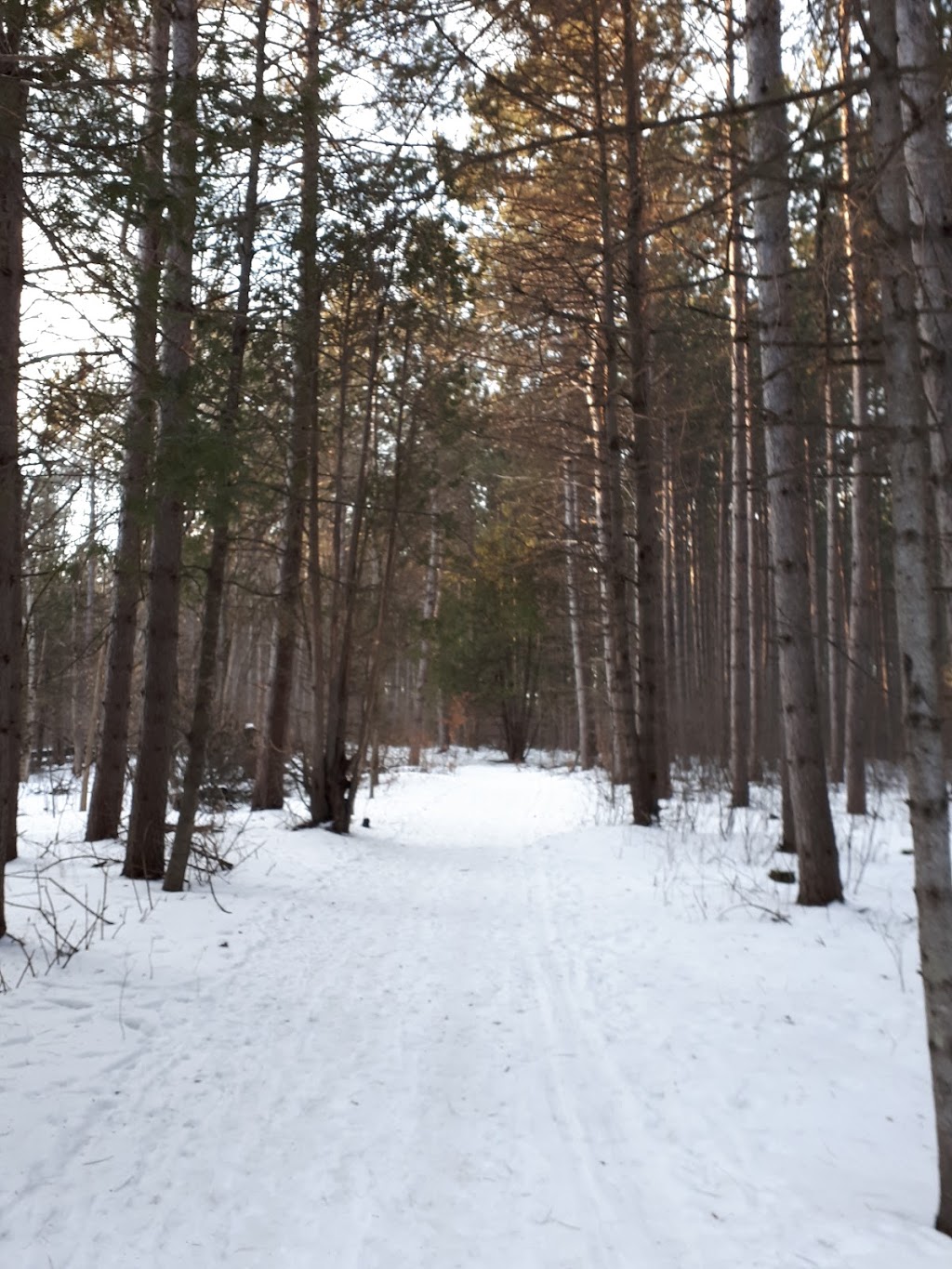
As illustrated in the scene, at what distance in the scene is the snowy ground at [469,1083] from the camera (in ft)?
9.96

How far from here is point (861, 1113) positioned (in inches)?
155

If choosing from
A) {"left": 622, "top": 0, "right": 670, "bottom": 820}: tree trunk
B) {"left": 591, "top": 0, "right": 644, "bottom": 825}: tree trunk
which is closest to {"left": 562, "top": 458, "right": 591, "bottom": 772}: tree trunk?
{"left": 591, "top": 0, "right": 644, "bottom": 825}: tree trunk

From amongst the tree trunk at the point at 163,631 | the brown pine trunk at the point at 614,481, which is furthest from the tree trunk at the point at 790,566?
the tree trunk at the point at 163,631

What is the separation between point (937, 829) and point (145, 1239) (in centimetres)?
286

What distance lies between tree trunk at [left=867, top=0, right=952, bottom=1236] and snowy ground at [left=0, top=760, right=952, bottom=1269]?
30.9 inches

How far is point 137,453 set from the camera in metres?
7.82

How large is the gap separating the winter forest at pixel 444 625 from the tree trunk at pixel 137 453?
59 millimetres

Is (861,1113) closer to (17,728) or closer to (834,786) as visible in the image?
(17,728)

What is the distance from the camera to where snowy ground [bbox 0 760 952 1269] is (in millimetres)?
3037

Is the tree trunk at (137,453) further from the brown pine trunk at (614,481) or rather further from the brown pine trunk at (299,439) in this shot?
the brown pine trunk at (614,481)

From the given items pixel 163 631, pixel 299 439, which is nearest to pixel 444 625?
pixel 299 439

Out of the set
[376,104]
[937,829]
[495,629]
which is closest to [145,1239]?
[937,829]

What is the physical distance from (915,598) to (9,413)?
17.0 ft

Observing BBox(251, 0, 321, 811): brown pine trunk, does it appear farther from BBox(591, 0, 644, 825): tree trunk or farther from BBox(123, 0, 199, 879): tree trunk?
BBox(591, 0, 644, 825): tree trunk
